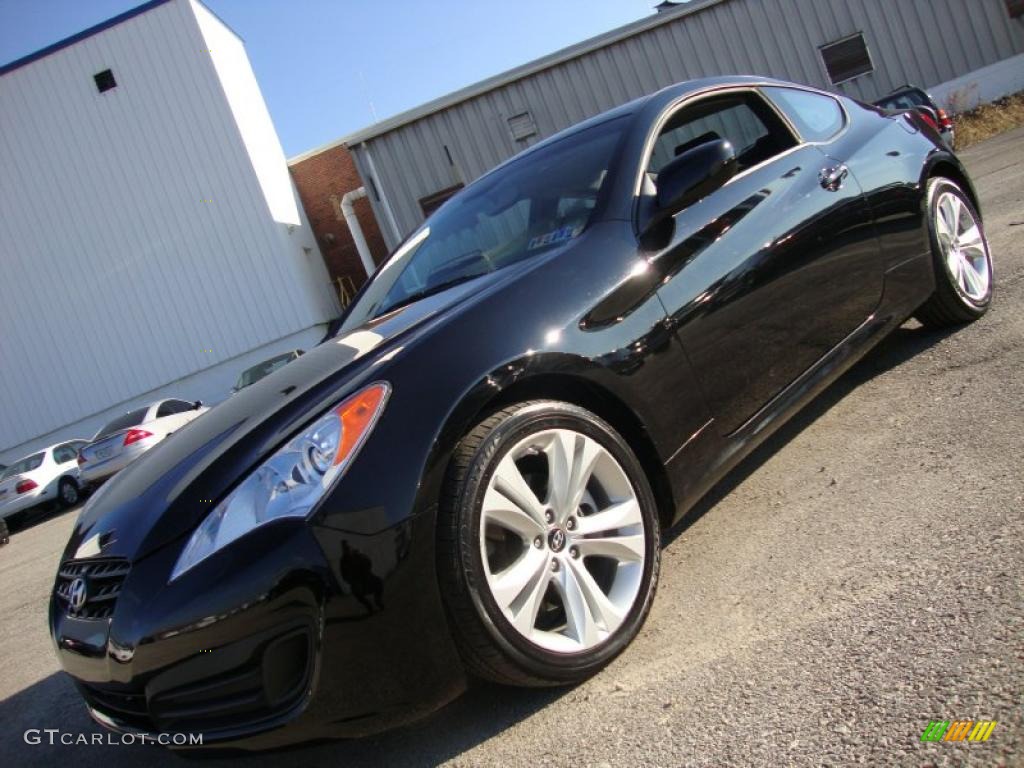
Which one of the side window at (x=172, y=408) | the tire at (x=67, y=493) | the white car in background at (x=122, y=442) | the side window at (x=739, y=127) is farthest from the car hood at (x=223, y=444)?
the tire at (x=67, y=493)

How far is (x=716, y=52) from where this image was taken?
780 inches

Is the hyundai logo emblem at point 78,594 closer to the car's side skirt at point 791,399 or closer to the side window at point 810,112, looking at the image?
the car's side skirt at point 791,399

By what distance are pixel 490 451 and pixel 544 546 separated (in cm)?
30

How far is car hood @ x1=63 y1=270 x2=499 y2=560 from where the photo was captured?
77.6 inches

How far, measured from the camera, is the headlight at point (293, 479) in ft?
5.97

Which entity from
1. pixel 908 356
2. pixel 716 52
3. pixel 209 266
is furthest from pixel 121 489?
pixel 716 52

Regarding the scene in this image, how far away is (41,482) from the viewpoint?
14.8 meters

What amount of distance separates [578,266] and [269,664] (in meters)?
1.36

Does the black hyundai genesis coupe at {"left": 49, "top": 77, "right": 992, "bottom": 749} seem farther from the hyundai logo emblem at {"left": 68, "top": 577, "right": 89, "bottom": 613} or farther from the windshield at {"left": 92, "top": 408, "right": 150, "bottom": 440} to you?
the windshield at {"left": 92, "top": 408, "right": 150, "bottom": 440}

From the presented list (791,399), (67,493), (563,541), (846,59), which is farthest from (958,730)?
(846,59)

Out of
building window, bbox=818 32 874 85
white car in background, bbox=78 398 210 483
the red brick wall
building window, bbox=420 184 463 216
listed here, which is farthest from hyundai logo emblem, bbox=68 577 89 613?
building window, bbox=818 32 874 85

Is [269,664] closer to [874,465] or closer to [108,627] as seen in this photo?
[108,627]

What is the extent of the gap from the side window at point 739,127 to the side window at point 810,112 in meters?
0.10

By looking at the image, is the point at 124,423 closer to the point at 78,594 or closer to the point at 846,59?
the point at 78,594
